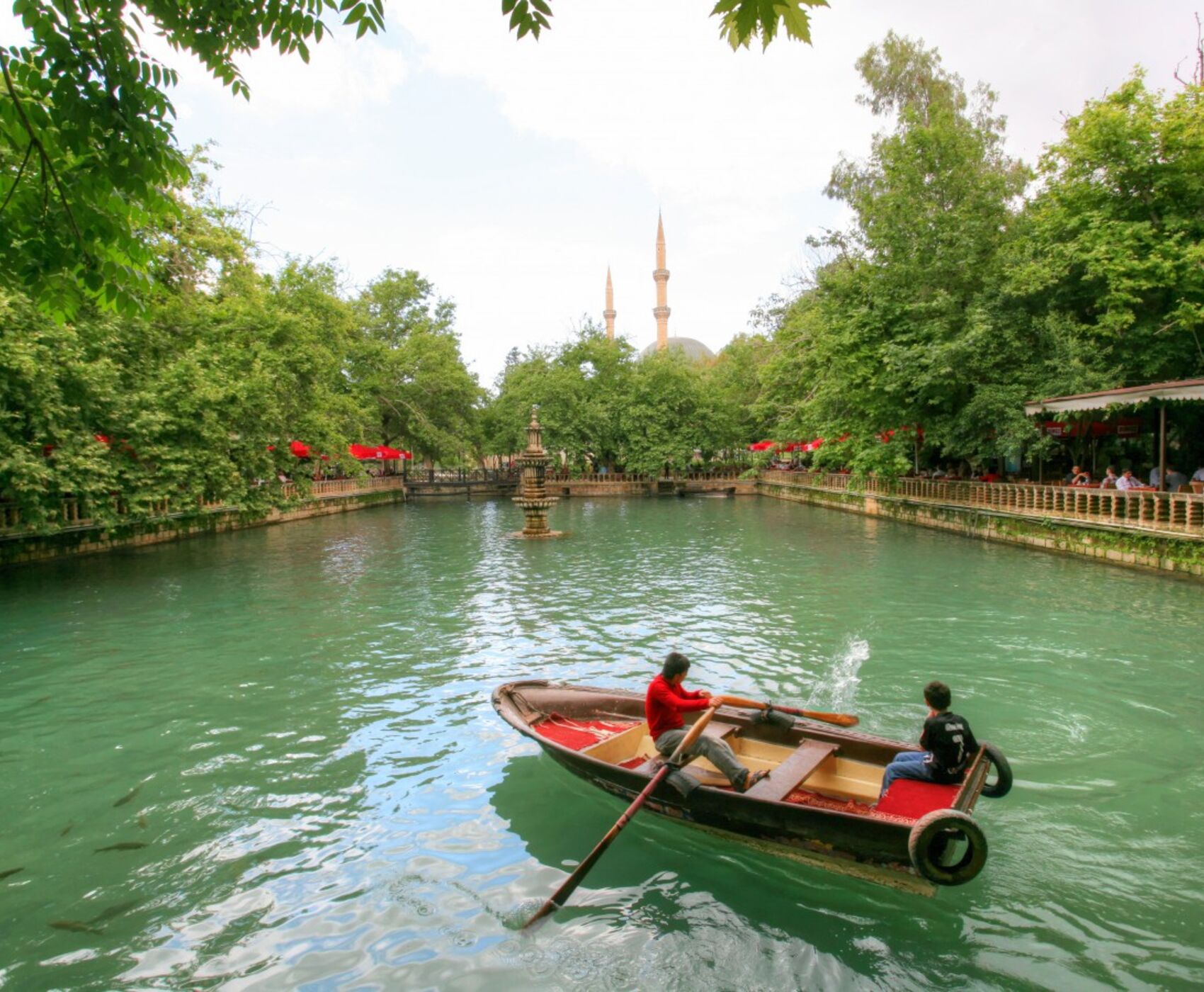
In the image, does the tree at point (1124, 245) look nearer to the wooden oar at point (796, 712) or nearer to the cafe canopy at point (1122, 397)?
the cafe canopy at point (1122, 397)

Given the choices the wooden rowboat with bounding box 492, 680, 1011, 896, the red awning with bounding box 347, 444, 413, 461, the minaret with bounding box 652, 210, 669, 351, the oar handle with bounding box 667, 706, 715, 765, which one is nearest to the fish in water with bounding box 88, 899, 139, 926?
the wooden rowboat with bounding box 492, 680, 1011, 896

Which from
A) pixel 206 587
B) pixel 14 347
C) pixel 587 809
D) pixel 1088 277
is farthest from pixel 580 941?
pixel 1088 277

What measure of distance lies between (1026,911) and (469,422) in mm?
45450

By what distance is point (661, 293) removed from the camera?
70.1m

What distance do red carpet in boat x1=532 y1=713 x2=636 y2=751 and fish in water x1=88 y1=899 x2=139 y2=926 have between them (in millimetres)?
3114

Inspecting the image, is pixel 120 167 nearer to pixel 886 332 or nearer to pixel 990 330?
pixel 990 330

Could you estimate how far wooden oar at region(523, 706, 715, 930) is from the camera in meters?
5.02

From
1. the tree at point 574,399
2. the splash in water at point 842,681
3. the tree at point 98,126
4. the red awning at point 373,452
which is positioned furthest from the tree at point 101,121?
the tree at point 574,399

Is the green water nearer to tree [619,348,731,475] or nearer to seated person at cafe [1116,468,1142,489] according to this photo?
seated person at cafe [1116,468,1142,489]

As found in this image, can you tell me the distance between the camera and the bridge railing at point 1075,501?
1565 centimetres

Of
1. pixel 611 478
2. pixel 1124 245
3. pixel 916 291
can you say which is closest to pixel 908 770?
pixel 1124 245

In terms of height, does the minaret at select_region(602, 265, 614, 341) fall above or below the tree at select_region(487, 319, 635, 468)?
above

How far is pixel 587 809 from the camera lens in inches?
255

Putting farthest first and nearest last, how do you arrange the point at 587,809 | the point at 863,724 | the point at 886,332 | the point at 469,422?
the point at 469,422 < the point at 886,332 < the point at 863,724 < the point at 587,809
